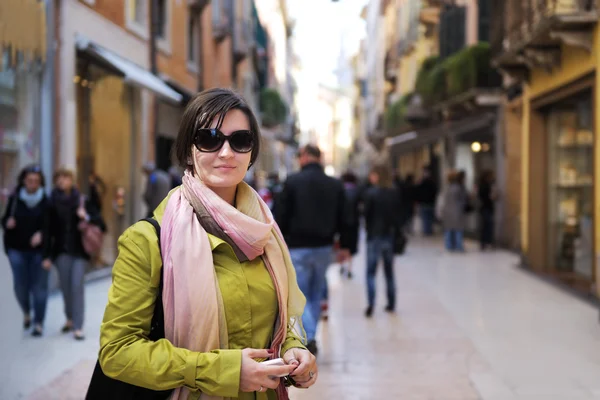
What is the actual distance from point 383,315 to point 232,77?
63.7ft

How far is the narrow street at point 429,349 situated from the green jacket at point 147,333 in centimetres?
366

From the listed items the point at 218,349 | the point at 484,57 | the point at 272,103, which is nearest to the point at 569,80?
the point at 484,57

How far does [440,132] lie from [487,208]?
7.68 metres

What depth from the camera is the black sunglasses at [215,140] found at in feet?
7.18

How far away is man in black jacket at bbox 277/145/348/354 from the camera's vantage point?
21.9 ft

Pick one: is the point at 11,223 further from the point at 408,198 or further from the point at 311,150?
the point at 408,198

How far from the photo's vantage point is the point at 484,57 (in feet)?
61.0

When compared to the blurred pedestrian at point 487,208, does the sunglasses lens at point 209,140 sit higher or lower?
higher

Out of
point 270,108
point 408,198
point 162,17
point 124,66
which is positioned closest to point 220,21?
point 162,17

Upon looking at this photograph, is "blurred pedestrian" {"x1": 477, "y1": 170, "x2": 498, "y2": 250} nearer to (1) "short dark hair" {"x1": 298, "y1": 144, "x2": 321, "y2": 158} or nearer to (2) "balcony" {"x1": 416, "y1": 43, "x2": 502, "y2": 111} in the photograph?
(2) "balcony" {"x1": 416, "y1": 43, "x2": 502, "y2": 111}

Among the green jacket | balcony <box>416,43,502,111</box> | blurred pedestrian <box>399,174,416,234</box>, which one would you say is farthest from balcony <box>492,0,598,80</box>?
the green jacket

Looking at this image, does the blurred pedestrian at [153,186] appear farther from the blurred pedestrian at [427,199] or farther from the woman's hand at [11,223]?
the blurred pedestrian at [427,199]

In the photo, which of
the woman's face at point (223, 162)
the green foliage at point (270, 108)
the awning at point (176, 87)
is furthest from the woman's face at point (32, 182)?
the green foliage at point (270, 108)

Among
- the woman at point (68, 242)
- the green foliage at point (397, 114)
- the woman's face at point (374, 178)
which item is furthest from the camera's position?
the green foliage at point (397, 114)
